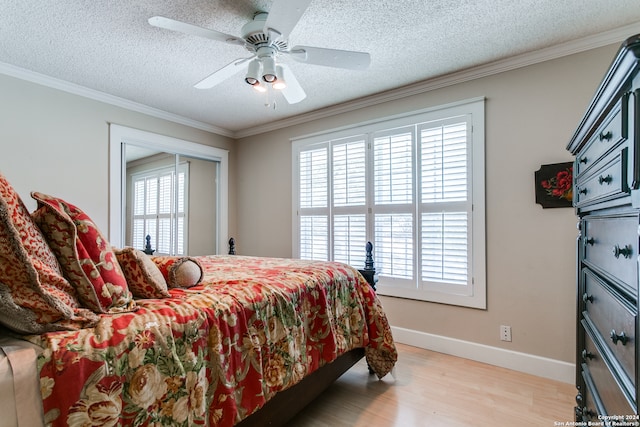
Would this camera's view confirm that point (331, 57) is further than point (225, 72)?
No

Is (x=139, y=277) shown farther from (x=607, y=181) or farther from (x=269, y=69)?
(x=607, y=181)

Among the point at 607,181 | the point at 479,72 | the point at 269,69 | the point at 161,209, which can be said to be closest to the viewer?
the point at 607,181

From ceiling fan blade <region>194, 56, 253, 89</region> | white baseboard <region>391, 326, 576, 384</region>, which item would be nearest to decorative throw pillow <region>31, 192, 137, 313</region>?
ceiling fan blade <region>194, 56, 253, 89</region>

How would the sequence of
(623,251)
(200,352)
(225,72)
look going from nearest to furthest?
(623,251)
(200,352)
(225,72)

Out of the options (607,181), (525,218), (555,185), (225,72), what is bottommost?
(525,218)

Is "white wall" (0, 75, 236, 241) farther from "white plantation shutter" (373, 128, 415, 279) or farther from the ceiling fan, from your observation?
"white plantation shutter" (373, 128, 415, 279)

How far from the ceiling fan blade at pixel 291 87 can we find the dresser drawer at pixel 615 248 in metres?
1.82

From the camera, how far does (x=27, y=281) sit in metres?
0.85

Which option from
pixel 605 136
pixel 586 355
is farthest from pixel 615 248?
pixel 586 355

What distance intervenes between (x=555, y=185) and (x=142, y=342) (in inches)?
110

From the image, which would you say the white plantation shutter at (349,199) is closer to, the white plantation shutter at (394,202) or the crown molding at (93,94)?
the white plantation shutter at (394,202)

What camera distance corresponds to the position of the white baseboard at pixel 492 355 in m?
2.32

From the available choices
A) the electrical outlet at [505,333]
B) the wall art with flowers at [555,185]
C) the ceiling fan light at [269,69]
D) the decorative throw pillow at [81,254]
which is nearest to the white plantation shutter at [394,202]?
the electrical outlet at [505,333]

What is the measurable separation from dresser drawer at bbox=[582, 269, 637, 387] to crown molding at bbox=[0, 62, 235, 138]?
409 centimetres
